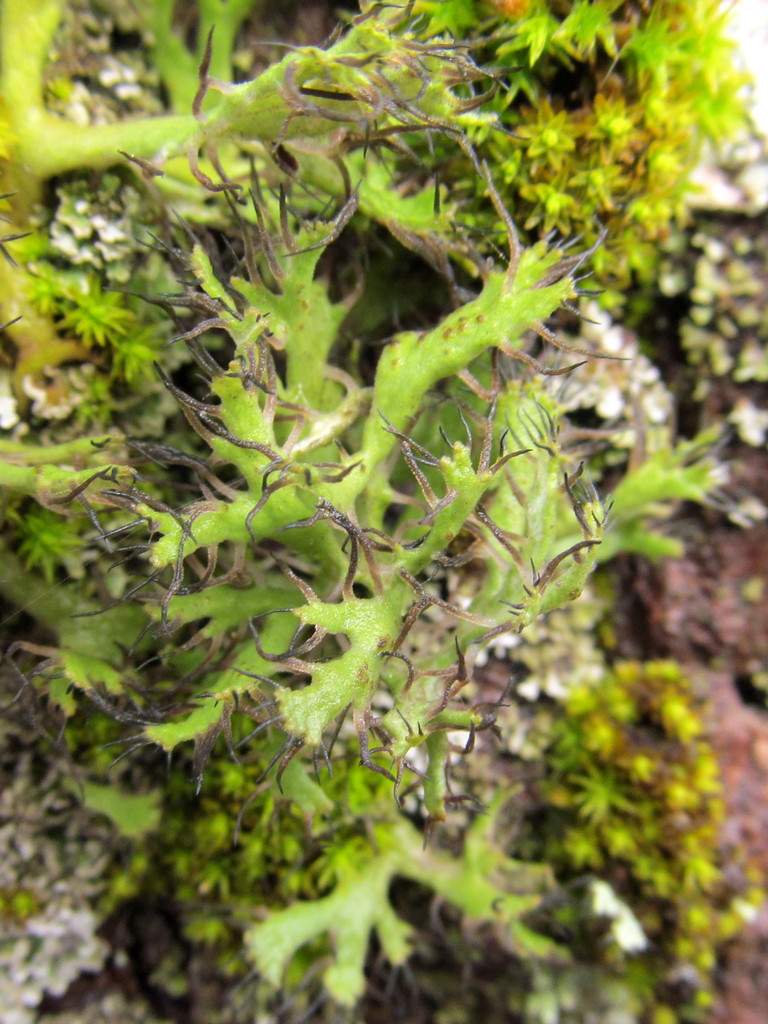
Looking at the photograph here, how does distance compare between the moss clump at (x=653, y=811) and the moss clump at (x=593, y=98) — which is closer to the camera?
the moss clump at (x=593, y=98)

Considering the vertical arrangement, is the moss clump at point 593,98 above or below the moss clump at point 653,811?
above

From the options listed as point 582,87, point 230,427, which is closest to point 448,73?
point 582,87

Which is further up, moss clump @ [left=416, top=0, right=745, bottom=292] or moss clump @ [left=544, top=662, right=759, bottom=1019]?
moss clump @ [left=416, top=0, right=745, bottom=292]

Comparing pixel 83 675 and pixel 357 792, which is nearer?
pixel 83 675

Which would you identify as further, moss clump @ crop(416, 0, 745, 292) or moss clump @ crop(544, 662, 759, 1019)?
moss clump @ crop(544, 662, 759, 1019)

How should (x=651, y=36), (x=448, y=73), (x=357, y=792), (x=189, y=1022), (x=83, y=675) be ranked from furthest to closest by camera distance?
(x=189, y=1022) < (x=357, y=792) < (x=651, y=36) < (x=83, y=675) < (x=448, y=73)

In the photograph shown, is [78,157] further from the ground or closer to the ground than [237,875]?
further from the ground

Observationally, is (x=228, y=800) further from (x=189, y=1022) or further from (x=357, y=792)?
(x=189, y=1022)

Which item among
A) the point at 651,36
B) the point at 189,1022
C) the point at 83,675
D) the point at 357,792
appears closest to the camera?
the point at 83,675

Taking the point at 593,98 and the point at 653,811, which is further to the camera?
the point at 653,811

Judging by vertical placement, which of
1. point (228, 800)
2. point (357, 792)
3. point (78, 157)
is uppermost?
point (78, 157)

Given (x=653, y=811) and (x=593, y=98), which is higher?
(x=593, y=98)
